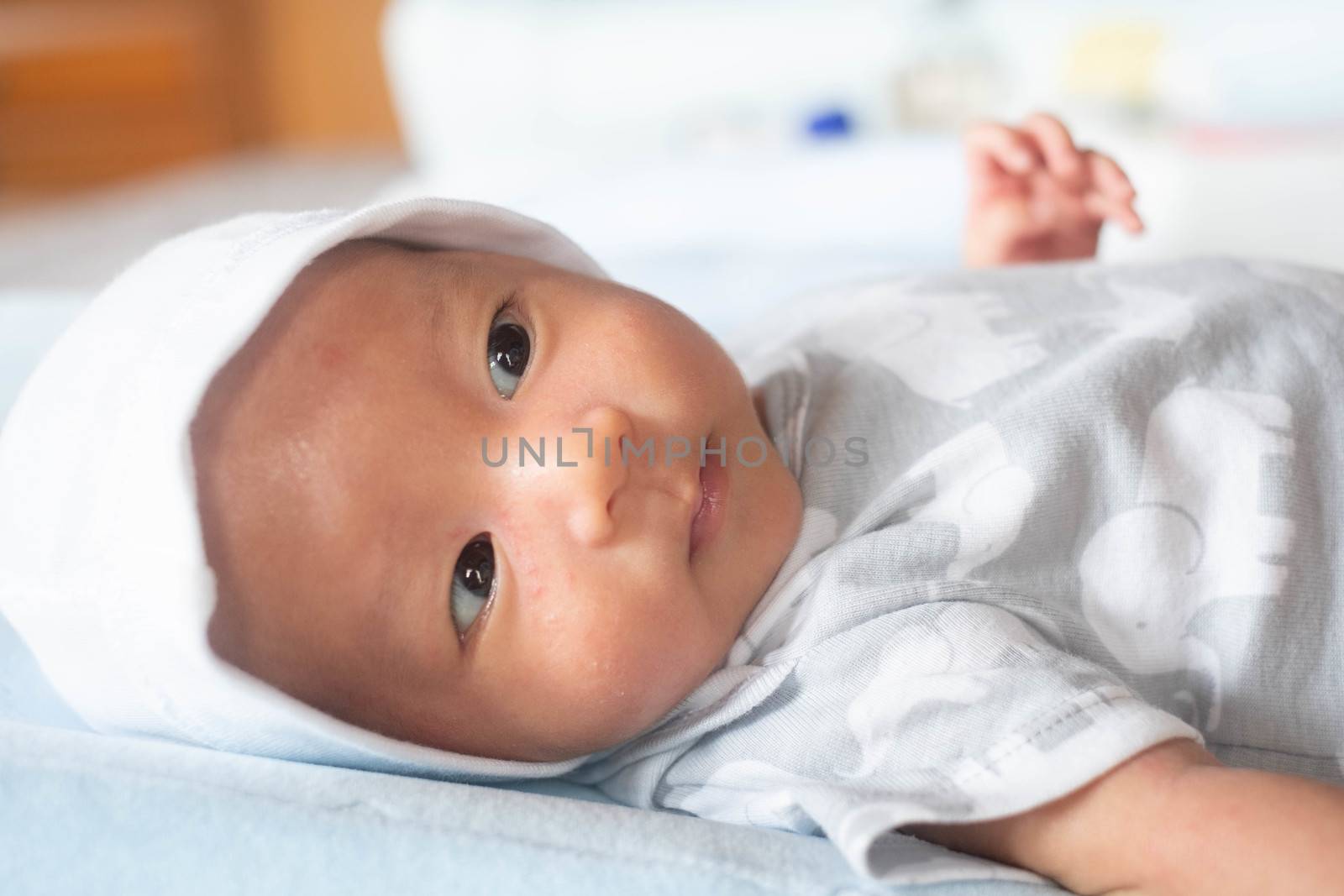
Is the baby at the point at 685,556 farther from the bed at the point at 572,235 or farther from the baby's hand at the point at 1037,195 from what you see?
the baby's hand at the point at 1037,195

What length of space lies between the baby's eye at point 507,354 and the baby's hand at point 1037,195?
1.62 ft

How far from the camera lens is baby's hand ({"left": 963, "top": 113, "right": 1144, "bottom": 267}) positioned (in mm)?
1050

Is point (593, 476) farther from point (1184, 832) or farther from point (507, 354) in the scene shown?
point (1184, 832)

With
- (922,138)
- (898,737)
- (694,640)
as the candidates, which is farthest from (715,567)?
(922,138)

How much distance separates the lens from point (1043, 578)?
2.52 feet

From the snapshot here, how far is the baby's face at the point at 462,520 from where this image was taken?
0.68m

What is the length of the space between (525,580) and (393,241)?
0.28m

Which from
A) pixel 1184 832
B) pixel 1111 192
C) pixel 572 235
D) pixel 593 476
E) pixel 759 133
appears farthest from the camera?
pixel 759 133

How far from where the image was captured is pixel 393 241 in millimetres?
857

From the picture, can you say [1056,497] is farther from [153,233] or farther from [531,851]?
[153,233]

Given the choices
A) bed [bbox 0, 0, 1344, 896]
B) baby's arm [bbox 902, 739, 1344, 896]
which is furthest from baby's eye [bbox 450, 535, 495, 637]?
baby's arm [bbox 902, 739, 1344, 896]

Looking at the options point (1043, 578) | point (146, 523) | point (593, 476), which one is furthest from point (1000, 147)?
point (146, 523)

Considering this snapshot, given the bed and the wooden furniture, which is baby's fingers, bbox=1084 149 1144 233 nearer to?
the bed

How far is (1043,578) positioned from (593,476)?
29cm
